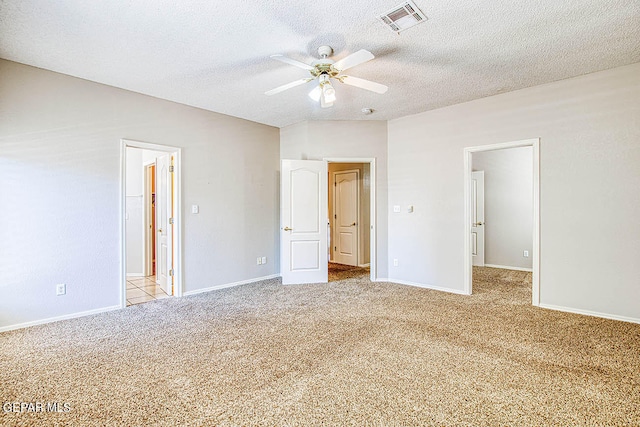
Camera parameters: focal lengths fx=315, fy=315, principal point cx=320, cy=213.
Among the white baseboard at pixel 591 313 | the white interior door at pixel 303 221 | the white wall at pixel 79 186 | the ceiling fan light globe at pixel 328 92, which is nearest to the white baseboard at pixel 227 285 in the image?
the white wall at pixel 79 186

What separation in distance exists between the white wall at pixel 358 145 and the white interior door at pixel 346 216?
1576 mm

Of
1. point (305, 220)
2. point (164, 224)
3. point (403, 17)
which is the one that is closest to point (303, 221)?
point (305, 220)

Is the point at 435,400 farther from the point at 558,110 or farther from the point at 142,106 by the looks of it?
the point at 142,106

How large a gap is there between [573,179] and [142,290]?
5924 millimetres

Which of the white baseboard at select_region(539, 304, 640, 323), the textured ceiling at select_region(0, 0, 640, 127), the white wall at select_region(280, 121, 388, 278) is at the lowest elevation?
the white baseboard at select_region(539, 304, 640, 323)

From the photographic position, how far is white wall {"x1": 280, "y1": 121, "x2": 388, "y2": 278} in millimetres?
5238

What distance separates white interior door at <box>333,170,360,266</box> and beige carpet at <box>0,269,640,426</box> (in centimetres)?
314

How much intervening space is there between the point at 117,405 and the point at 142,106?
3.49 meters

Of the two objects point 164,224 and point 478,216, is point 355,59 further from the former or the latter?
point 478,216

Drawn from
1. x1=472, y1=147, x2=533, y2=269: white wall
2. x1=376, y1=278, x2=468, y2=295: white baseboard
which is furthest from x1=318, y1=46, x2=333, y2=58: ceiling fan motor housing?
x1=472, y1=147, x2=533, y2=269: white wall

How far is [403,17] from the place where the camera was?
8.11ft

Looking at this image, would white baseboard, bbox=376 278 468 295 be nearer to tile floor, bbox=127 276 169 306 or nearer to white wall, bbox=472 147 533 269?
white wall, bbox=472 147 533 269

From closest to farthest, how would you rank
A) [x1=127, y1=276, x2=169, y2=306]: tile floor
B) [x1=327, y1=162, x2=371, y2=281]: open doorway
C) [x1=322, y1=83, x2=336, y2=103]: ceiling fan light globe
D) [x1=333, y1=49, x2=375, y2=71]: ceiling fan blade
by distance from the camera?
[x1=333, y1=49, x2=375, y2=71]: ceiling fan blade, [x1=322, y1=83, x2=336, y2=103]: ceiling fan light globe, [x1=127, y1=276, x2=169, y2=306]: tile floor, [x1=327, y1=162, x2=371, y2=281]: open doorway

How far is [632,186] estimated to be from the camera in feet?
10.8
